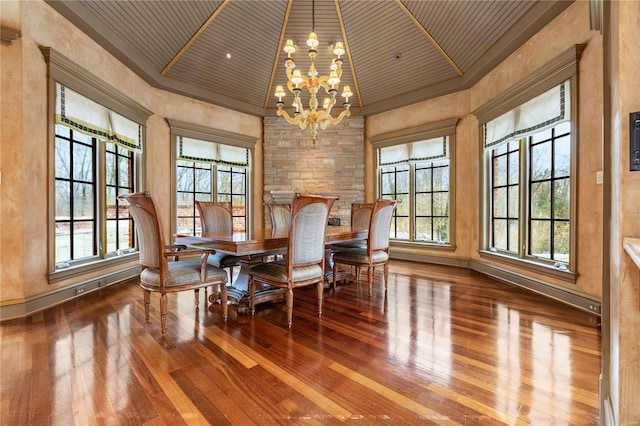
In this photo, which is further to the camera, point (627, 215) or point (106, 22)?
point (106, 22)

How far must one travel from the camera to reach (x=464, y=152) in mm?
4797

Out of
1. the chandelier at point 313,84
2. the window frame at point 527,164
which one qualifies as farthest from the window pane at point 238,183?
the window frame at point 527,164

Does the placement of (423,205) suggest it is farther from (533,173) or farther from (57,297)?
(57,297)

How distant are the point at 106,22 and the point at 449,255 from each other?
5730mm

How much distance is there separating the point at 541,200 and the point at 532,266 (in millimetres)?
801

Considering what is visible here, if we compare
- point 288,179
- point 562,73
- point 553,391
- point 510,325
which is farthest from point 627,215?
point 288,179

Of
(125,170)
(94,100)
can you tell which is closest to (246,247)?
(94,100)

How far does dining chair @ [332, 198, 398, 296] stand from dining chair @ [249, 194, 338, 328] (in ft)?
2.57

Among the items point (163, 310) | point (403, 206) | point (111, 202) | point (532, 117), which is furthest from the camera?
point (403, 206)

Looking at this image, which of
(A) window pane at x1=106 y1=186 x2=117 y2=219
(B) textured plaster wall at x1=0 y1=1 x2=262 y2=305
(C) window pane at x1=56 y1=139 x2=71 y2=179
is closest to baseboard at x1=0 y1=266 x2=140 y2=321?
(B) textured plaster wall at x1=0 y1=1 x2=262 y2=305

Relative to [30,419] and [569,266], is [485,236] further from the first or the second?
[30,419]

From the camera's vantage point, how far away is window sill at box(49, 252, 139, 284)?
3.00 meters

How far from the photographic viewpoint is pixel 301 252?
8.19ft

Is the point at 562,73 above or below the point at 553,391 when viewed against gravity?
above
